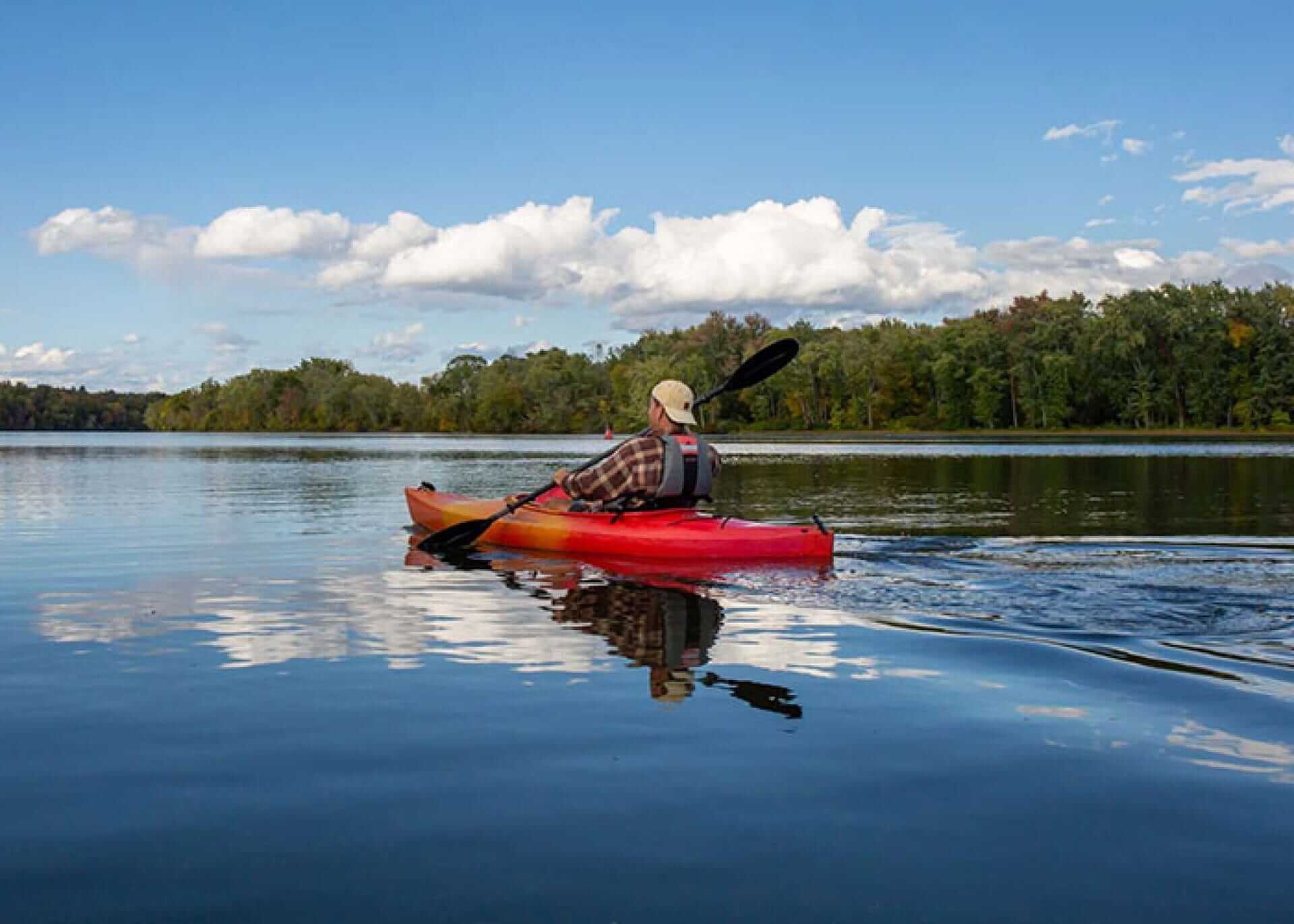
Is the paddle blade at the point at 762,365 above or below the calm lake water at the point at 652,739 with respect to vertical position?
above

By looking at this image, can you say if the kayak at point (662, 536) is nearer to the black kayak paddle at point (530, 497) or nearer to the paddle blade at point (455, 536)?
the black kayak paddle at point (530, 497)

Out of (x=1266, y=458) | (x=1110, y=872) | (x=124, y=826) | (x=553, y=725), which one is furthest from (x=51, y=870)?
(x=1266, y=458)

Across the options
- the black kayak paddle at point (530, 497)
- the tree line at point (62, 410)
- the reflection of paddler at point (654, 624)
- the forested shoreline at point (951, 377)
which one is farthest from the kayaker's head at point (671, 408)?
the tree line at point (62, 410)

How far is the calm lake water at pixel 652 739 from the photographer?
3678 millimetres

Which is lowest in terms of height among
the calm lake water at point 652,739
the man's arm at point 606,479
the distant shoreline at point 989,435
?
the calm lake water at point 652,739

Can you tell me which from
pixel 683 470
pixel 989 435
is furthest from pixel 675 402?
pixel 989 435

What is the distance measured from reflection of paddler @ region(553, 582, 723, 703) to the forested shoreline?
83122 millimetres

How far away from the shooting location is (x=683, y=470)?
38.0ft

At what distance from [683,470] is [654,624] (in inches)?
126

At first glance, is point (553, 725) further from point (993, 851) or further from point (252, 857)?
point (993, 851)

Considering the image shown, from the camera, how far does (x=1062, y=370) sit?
88.4m

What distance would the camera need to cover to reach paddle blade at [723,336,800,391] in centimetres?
1394

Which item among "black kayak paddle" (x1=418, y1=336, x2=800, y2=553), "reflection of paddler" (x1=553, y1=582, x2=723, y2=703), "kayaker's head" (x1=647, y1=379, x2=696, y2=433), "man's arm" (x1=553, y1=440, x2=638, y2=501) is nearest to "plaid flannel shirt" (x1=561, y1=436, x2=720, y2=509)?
"man's arm" (x1=553, y1=440, x2=638, y2=501)

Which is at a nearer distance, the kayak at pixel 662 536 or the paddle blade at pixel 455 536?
the kayak at pixel 662 536
